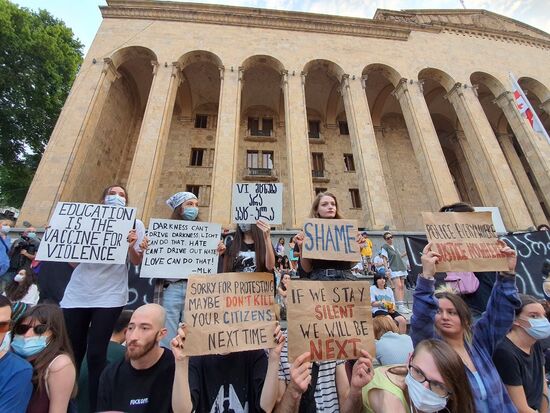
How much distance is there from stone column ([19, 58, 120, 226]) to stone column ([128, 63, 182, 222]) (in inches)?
89.2

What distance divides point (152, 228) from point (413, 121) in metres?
15.1

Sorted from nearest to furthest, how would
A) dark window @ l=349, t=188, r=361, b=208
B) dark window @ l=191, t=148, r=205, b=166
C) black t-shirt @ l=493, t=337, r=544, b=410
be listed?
black t-shirt @ l=493, t=337, r=544, b=410 → dark window @ l=349, t=188, r=361, b=208 → dark window @ l=191, t=148, r=205, b=166

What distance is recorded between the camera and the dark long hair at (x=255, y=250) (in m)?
2.76

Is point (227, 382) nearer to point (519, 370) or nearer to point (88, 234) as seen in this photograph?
point (88, 234)

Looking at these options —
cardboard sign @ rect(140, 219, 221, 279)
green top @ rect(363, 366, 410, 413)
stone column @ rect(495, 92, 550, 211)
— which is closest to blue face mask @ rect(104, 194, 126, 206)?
cardboard sign @ rect(140, 219, 221, 279)

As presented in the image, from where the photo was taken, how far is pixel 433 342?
1.92 meters

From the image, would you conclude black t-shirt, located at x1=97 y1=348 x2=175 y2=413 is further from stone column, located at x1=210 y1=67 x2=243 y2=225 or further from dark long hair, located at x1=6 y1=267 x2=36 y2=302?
stone column, located at x1=210 y1=67 x2=243 y2=225

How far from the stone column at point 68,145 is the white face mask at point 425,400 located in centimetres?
1244

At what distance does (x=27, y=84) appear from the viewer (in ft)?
52.3

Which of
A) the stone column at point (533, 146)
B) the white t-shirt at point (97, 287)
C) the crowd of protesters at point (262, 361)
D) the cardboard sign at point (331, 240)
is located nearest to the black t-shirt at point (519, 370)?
the crowd of protesters at point (262, 361)

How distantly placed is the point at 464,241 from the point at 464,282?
2.94 ft

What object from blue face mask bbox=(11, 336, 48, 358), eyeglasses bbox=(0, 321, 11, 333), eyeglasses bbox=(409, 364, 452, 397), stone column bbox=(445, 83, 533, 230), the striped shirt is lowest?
the striped shirt

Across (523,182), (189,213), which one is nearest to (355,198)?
(523,182)

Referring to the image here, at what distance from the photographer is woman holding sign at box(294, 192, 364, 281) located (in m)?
2.62
